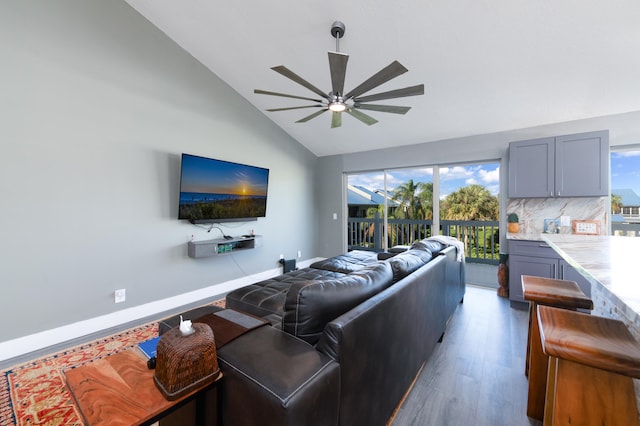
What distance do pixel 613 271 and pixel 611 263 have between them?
0.20m

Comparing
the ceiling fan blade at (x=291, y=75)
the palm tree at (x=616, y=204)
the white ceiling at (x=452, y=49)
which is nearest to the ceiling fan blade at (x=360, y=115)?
the ceiling fan blade at (x=291, y=75)

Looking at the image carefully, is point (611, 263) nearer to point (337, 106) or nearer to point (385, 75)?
point (385, 75)

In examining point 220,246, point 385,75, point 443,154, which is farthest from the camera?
point 443,154

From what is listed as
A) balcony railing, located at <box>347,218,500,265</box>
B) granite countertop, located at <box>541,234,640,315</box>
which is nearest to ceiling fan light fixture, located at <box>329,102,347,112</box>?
granite countertop, located at <box>541,234,640,315</box>

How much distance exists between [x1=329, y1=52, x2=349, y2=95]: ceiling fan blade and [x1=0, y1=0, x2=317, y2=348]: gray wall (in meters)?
Answer: 2.37

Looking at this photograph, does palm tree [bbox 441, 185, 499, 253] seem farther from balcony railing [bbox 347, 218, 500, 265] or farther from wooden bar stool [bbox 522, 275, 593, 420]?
wooden bar stool [bbox 522, 275, 593, 420]

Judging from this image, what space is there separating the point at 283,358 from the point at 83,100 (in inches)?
130

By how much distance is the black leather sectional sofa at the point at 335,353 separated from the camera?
931mm

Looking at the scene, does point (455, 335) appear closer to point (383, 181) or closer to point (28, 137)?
point (383, 181)

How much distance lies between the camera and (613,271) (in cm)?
108

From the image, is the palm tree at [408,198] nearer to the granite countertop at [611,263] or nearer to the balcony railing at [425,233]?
the balcony railing at [425,233]

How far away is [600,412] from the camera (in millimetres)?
882

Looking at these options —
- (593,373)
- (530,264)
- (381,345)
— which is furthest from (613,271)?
(530,264)

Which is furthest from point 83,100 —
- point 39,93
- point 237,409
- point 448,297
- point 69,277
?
point 448,297
